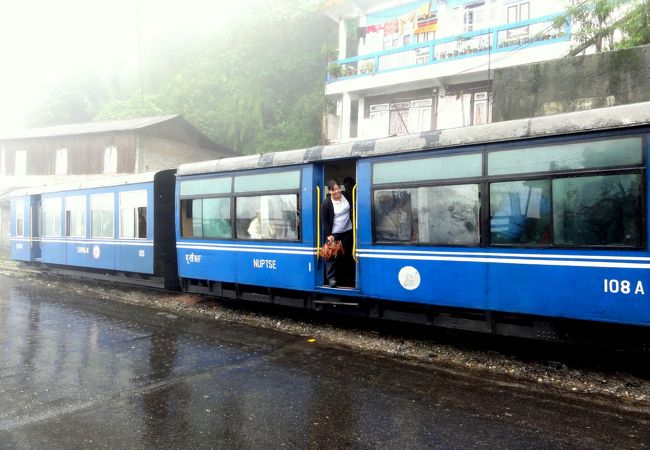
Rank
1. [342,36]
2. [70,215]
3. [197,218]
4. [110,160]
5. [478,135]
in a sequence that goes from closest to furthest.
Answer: [478,135], [197,218], [70,215], [342,36], [110,160]

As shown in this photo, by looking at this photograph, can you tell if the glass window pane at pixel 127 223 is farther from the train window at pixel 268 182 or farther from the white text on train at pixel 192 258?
the train window at pixel 268 182

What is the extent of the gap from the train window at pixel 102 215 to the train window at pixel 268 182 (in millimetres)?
5268

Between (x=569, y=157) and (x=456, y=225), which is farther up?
(x=569, y=157)

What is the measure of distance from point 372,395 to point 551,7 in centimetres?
1682

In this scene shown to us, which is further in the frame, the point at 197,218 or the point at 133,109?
the point at 133,109

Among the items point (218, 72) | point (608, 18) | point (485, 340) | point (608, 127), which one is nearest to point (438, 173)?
point (608, 127)

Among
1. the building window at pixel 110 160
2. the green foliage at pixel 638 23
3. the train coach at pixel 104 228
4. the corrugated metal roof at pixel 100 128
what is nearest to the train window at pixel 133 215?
the train coach at pixel 104 228

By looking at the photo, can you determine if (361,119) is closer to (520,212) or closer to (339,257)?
(339,257)

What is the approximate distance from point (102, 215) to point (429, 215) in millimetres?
9577

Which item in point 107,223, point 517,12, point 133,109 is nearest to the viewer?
point 107,223

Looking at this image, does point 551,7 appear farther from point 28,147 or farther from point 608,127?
point 28,147

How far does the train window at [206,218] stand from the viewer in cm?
901

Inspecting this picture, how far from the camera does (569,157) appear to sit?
5.30 meters

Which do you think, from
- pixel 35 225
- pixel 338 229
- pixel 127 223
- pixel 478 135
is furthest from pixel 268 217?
pixel 35 225
